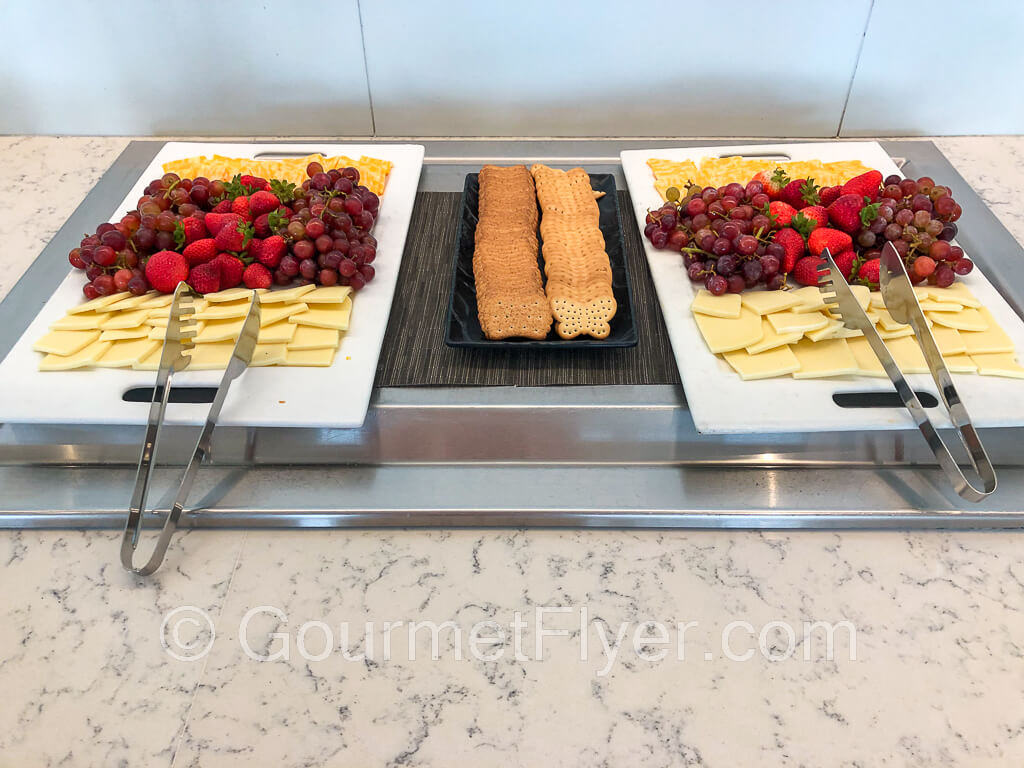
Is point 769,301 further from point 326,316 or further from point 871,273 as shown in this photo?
point 326,316

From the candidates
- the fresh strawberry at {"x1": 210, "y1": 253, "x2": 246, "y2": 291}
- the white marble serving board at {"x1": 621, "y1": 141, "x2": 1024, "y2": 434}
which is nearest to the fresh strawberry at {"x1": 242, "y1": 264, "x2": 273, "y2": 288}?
the fresh strawberry at {"x1": 210, "y1": 253, "x2": 246, "y2": 291}

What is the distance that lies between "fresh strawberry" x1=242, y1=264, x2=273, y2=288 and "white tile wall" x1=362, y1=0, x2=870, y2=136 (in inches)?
23.6

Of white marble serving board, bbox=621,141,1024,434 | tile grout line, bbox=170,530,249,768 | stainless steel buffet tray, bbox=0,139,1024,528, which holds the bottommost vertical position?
tile grout line, bbox=170,530,249,768

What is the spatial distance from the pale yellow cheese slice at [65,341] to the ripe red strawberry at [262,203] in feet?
0.77

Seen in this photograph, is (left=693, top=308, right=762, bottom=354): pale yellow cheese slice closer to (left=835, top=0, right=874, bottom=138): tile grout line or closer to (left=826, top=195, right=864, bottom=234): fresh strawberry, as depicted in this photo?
(left=826, top=195, right=864, bottom=234): fresh strawberry

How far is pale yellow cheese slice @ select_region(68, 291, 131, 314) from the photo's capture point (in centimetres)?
88

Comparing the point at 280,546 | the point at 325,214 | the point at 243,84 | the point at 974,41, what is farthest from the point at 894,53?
the point at 280,546

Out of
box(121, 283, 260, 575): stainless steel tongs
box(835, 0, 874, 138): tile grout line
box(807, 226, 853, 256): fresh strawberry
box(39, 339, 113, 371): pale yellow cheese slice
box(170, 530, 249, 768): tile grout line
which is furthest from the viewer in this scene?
box(835, 0, 874, 138): tile grout line

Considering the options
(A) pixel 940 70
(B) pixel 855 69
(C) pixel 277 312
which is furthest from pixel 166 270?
(A) pixel 940 70

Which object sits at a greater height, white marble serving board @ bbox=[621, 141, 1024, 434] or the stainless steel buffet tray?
white marble serving board @ bbox=[621, 141, 1024, 434]

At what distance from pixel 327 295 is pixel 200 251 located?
0.54 ft

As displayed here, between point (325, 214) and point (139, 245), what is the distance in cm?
22

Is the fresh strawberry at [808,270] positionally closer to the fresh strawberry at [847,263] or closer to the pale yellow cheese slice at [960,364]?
the fresh strawberry at [847,263]

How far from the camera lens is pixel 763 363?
2.63 feet
